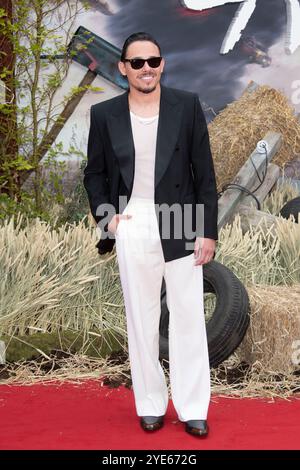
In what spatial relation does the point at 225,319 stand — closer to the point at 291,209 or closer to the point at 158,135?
the point at 158,135

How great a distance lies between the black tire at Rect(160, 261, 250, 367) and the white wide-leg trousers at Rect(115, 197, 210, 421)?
90cm

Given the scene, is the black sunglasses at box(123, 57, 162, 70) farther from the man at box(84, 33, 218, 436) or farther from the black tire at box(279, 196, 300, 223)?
the black tire at box(279, 196, 300, 223)

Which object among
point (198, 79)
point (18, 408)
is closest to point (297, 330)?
point (18, 408)

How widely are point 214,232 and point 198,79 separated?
419 cm

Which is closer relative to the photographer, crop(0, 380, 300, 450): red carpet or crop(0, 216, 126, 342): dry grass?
crop(0, 380, 300, 450): red carpet

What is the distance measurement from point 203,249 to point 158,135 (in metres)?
0.50

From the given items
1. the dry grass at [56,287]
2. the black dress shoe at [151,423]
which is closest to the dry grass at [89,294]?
the dry grass at [56,287]

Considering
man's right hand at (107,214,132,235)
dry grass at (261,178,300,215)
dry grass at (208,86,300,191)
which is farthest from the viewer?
dry grass at (261,178,300,215)

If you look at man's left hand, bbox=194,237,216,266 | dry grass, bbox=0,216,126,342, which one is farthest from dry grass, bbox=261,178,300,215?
man's left hand, bbox=194,237,216,266

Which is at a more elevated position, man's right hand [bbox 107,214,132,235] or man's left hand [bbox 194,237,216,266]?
man's right hand [bbox 107,214,132,235]

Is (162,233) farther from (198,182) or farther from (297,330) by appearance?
(297,330)

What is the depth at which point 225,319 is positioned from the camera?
4094mm

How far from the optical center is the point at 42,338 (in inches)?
177

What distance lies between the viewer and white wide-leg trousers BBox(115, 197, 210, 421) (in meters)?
3.08
